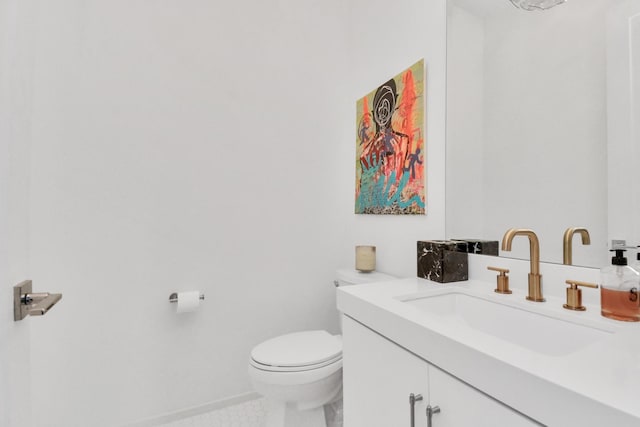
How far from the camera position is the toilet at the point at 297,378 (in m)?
1.18

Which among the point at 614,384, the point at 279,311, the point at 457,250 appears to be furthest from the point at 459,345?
the point at 279,311

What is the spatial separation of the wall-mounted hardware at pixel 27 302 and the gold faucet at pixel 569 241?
1266 millimetres

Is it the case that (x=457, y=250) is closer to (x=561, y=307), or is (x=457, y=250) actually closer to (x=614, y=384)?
(x=561, y=307)

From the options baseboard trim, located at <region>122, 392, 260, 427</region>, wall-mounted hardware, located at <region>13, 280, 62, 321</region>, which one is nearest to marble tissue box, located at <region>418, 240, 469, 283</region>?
wall-mounted hardware, located at <region>13, 280, 62, 321</region>

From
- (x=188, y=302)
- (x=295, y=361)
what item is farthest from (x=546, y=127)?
(x=188, y=302)

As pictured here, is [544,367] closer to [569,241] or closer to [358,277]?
[569,241]

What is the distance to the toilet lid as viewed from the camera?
3.98 ft

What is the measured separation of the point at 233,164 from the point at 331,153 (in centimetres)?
64

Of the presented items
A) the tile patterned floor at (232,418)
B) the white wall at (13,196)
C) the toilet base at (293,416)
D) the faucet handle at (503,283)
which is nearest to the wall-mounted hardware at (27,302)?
the white wall at (13,196)

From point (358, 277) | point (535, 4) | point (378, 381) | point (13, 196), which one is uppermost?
point (535, 4)

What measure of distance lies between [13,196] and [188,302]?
3.35 feet

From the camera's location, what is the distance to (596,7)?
830 millimetres

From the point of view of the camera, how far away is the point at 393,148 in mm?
1529

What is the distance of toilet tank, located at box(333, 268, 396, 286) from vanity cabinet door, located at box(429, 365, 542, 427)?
0.87 metres
